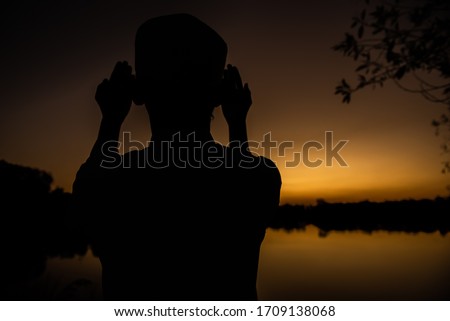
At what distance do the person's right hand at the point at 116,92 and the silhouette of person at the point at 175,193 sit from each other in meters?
0.05

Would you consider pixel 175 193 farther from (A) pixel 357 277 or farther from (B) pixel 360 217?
(B) pixel 360 217

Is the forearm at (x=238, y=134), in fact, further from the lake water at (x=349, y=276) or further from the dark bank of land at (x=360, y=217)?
the dark bank of land at (x=360, y=217)

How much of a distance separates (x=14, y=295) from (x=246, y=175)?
3119mm

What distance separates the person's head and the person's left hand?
6.0 inches

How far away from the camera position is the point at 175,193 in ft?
4.92

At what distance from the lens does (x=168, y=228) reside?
4.89 ft

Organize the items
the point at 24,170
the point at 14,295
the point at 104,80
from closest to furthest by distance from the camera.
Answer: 1. the point at 104,80
2. the point at 14,295
3. the point at 24,170

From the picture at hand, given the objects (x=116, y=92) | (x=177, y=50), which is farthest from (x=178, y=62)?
(x=116, y=92)

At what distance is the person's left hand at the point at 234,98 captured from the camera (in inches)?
67.6

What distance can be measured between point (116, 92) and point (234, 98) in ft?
1.54

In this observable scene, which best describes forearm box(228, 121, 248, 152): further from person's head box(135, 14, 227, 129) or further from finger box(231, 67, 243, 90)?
person's head box(135, 14, 227, 129)

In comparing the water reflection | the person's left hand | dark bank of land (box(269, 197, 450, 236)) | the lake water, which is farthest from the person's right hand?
dark bank of land (box(269, 197, 450, 236))

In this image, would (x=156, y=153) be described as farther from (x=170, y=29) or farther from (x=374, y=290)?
(x=374, y=290)
